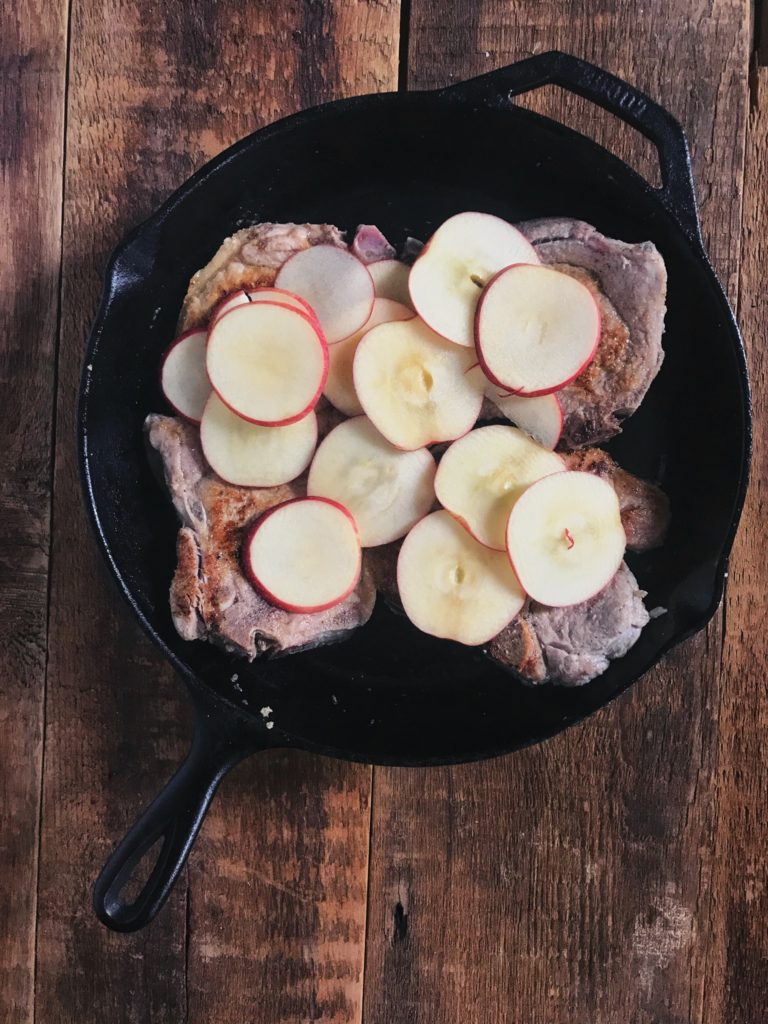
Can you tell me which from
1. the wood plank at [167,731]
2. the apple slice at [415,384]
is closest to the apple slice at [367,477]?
the apple slice at [415,384]

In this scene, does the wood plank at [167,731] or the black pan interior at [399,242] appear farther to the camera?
the wood plank at [167,731]

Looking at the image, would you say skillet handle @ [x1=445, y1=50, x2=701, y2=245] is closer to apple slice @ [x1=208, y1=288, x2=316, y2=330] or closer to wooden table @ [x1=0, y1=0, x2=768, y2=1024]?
wooden table @ [x1=0, y1=0, x2=768, y2=1024]

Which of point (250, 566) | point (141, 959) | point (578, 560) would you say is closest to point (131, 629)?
point (250, 566)

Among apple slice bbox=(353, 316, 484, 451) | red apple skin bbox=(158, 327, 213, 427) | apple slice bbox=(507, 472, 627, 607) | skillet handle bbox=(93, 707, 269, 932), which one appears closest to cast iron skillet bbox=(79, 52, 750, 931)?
skillet handle bbox=(93, 707, 269, 932)

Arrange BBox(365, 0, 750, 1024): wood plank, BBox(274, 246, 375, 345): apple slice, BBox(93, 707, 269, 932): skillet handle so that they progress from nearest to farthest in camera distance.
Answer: BBox(93, 707, 269, 932): skillet handle → BBox(274, 246, 375, 345): apple slice → BBox(365, 0, 750, 1024): wood plank

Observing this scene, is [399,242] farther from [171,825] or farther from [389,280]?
[171,825]

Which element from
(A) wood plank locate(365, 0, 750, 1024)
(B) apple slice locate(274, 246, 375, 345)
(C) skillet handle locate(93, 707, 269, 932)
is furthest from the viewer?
(A) wood plank locate(365, 0, 750, 1024)

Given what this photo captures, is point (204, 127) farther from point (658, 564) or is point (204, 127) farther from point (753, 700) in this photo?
point (753, 700)

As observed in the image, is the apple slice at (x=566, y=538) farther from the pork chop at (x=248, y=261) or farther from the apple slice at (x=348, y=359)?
the pork chop at (x=248, y=261)

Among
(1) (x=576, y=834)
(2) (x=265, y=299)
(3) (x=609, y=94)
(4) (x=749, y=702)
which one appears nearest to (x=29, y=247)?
(2) (x=265, y=299)
